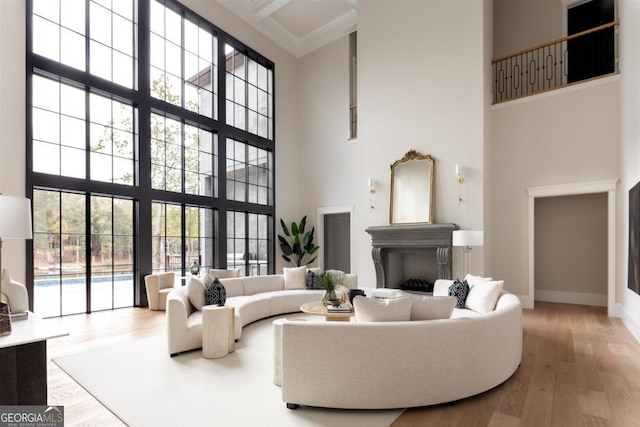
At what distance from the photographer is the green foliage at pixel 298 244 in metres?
9.48

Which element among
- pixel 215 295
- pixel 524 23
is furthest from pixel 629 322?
pixel 524 23

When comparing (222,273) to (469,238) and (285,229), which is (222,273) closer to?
(285,229)

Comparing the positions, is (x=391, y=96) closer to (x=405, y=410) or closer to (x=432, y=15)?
(x=432, y=15)

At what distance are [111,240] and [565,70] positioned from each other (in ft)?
31.1

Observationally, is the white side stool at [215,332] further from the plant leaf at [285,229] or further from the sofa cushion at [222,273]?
the plant leaf at [285,229]

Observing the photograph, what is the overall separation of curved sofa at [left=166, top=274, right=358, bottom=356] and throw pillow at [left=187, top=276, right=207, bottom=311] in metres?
0.07

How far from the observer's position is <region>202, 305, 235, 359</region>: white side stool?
3730 mm

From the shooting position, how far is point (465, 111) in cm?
662

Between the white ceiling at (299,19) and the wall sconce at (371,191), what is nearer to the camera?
the wall sconce at (371,191)

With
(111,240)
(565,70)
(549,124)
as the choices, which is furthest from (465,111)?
(111,240)

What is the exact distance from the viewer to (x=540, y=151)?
21.8 ft

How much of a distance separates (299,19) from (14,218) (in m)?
8.66

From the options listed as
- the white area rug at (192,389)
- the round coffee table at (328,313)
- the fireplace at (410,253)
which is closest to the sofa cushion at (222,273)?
the white area rug at (192,389)

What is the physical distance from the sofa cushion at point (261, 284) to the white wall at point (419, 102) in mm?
2126
